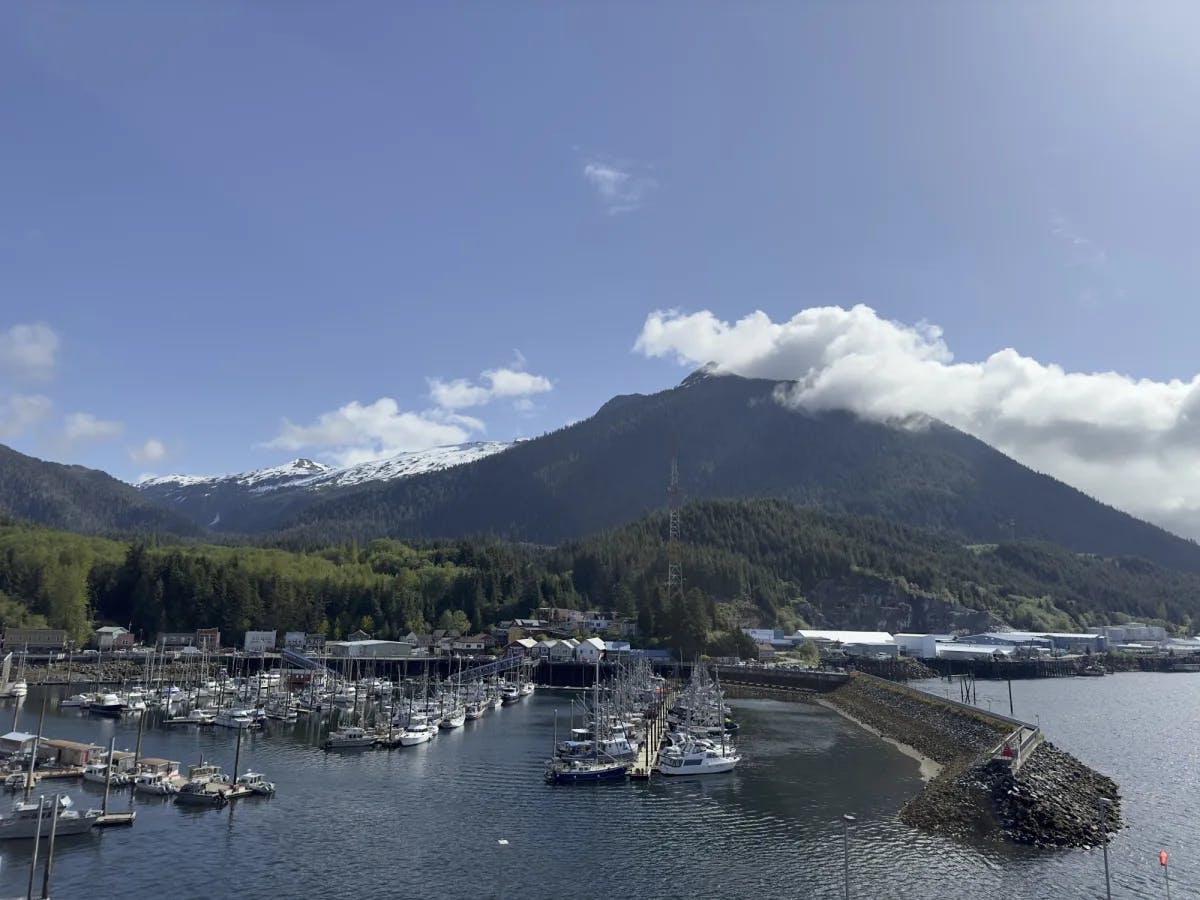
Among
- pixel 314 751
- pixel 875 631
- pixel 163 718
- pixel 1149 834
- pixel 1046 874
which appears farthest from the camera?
pixel 875 631

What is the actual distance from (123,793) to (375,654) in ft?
268

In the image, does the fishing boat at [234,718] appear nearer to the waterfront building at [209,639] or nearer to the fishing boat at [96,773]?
the fishing boat at [96,773]

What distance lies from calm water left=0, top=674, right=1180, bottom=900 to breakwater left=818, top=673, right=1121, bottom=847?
1622 millimetres

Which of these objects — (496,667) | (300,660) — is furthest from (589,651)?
(300,660)

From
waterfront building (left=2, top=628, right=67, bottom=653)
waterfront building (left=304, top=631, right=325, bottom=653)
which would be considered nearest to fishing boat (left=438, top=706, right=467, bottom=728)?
waterfront building (left=304, top=631, right=325, bottom=653)

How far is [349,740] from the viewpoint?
70188 mm

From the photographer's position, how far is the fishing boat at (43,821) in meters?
40.7

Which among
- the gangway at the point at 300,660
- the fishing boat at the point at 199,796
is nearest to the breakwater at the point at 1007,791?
the fishing boat at the point at 199,796

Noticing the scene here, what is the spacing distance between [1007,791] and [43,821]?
5307 centimetres

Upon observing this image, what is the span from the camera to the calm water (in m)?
37.2

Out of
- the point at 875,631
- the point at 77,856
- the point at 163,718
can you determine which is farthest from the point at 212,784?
the point at 875,631

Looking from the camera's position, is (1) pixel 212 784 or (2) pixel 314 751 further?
(2) pixel 314 751

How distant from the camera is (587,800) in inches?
2080

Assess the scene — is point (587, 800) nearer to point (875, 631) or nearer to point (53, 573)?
point (53, 573)
